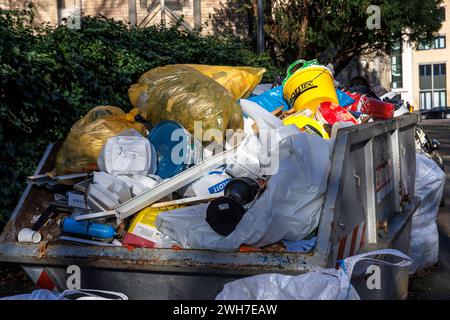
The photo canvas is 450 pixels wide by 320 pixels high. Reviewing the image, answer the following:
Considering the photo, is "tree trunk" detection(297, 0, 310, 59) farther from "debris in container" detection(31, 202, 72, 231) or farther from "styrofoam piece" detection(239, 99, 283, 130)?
"debris in container" detection(31, 202, 72, 231)

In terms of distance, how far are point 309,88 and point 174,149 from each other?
1539 millimetres

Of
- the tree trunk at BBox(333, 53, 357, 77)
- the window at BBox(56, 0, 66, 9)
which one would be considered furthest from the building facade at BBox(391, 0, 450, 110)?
the window at BBox(56, 0, 66, 9)

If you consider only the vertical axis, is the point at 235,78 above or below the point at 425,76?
below

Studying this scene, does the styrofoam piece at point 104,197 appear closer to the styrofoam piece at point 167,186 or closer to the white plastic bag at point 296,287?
the styrofoam piece at point 167,186

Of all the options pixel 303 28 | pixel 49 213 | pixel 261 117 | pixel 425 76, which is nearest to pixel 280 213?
pixel 261 117

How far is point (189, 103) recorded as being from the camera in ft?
12.2

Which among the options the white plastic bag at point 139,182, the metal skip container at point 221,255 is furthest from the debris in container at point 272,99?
the white plastic bag at point 139,182

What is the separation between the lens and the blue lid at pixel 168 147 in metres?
3.38

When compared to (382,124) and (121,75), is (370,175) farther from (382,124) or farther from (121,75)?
(121,75)

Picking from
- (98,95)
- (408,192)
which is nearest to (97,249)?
(408,192)

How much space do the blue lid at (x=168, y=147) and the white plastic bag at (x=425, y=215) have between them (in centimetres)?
285

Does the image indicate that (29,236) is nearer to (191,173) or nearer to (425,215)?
(191,173)

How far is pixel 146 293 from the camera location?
2846 millimetres

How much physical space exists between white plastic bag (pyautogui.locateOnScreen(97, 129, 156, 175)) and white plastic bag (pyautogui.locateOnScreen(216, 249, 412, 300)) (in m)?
1.02
